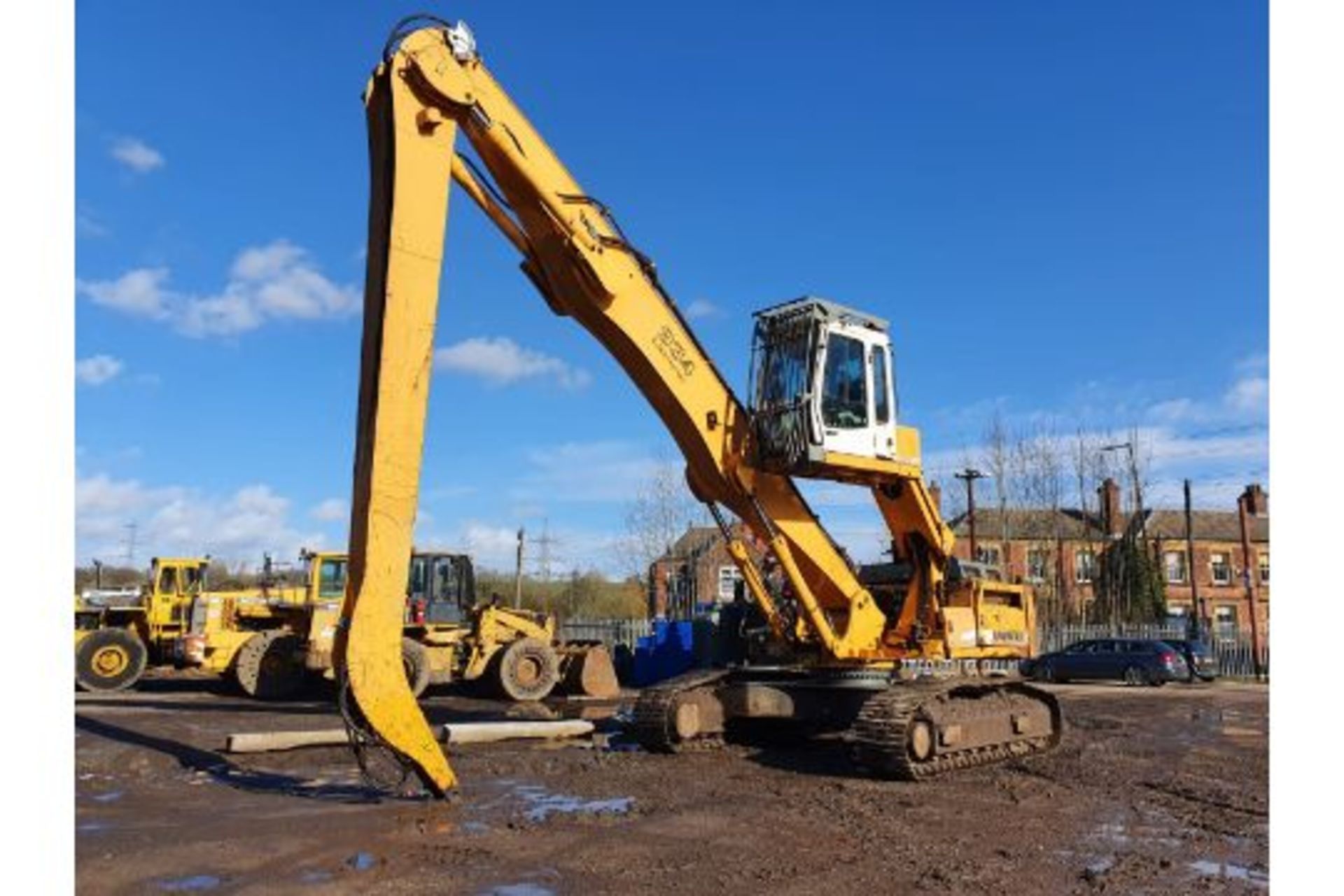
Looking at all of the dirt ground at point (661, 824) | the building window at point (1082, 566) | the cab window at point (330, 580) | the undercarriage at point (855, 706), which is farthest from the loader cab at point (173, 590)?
the building window at point (1082, 566)

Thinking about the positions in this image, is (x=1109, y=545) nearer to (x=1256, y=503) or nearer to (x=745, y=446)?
(x=1256, y=503)

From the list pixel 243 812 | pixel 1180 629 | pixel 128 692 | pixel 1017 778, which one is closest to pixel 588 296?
pixel 243 812

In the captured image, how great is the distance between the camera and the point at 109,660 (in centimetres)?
2166

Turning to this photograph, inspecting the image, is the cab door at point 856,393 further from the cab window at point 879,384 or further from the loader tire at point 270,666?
the loader tire at point 270,666

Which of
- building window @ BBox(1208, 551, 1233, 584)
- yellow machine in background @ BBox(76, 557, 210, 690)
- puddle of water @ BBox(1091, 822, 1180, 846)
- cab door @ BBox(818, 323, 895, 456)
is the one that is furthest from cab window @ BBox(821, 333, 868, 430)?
building window @ BBox(1208, 551, 1233, 584)

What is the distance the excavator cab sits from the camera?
37.9 feet

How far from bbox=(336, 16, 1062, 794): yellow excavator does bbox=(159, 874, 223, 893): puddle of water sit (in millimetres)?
1667

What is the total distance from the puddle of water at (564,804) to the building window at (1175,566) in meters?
56.7

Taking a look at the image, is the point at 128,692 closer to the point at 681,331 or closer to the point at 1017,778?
the point at 681,331

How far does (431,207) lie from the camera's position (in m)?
8.80

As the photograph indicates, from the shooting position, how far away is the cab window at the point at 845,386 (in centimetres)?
1166

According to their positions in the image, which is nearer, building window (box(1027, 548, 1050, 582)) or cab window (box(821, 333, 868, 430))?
cab window (box(821, 333, 868, 430))

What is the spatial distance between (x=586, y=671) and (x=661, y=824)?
1272 centimetres

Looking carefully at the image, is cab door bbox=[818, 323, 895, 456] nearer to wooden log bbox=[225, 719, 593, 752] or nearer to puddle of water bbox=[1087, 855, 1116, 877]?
puddle of water bbox=[1087, 855, 1116, 877]
